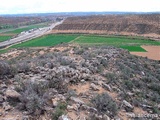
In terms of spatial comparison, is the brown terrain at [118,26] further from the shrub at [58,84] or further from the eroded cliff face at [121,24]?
the shrub at [58,84]

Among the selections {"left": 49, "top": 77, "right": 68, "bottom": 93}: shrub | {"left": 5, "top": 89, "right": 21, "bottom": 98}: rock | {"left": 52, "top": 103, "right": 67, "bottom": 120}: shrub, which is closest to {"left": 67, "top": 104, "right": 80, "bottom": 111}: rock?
{"left": 52, "top": 103, "right": 67, "bottom": 120}: shrub

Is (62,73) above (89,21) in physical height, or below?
above

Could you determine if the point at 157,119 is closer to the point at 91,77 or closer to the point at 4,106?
the point at 91,77

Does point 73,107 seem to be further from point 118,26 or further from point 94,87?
point 118,26

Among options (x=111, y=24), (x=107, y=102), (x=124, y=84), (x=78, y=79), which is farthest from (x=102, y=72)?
(x=111, y=24)

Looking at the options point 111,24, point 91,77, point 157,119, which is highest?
point 91,77

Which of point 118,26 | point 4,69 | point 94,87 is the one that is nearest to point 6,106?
point 4,69

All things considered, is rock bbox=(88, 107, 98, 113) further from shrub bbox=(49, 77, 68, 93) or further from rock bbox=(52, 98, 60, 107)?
shrub bbox=(49, 77, 68, 93)

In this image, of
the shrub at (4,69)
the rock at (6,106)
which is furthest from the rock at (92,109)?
the shrub at (4,69)
